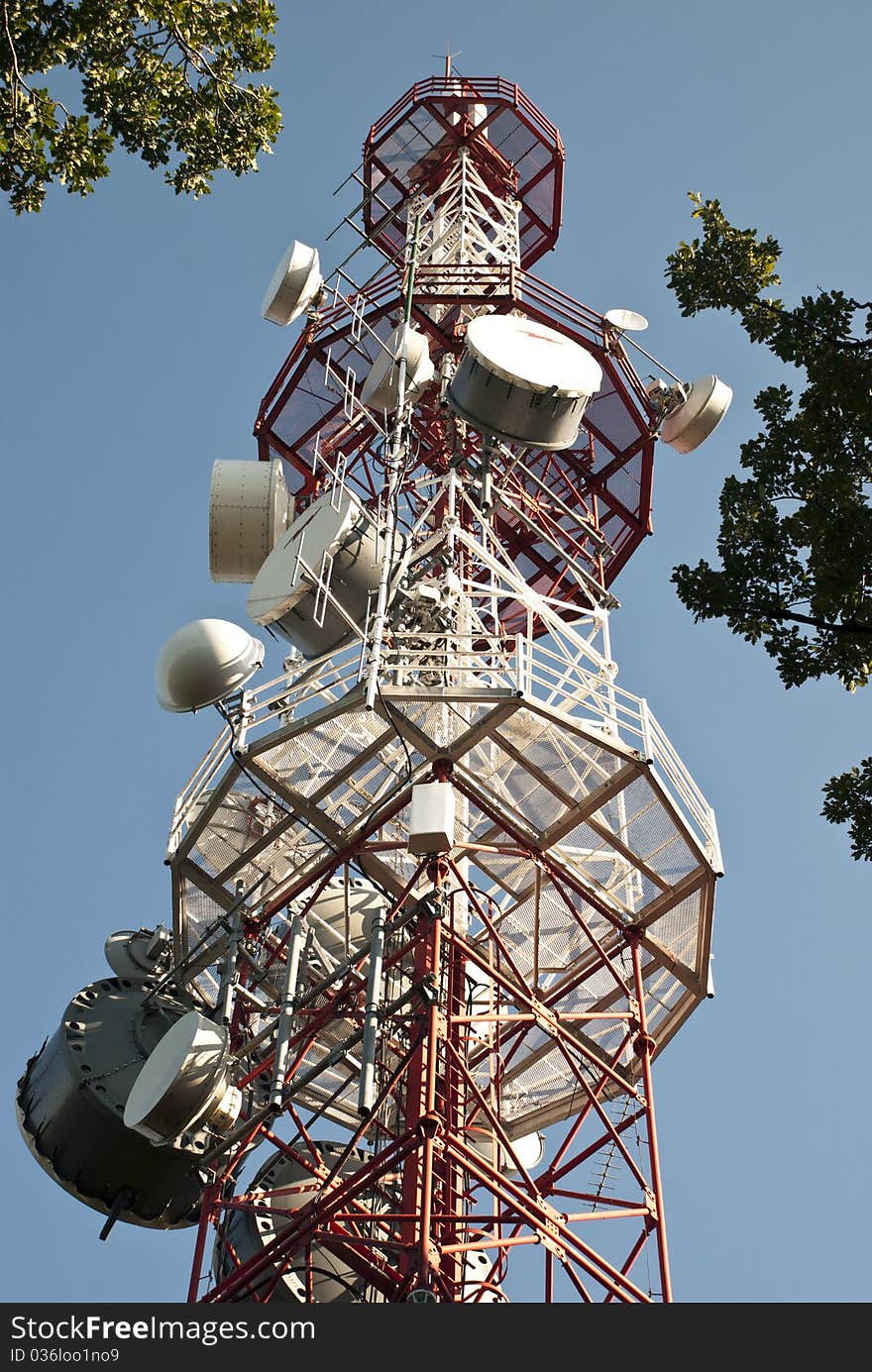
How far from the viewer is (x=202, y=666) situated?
21641 millimetres

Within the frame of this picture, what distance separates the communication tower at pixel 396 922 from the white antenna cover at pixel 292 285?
314 cm

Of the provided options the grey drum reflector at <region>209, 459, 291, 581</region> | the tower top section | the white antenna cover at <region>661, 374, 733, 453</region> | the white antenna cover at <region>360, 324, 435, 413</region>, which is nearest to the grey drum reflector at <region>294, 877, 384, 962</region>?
the grey drum reflector at <region>209, 459, 291, 581</region>

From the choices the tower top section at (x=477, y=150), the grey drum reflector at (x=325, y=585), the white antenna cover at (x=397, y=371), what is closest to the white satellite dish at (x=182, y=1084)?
the grey drum reflector at (x=325, y=585)

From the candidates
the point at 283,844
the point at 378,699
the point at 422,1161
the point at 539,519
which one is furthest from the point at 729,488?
the point at 539,519

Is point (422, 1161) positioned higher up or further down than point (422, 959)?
further down

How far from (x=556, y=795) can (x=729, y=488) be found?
24.2 feet

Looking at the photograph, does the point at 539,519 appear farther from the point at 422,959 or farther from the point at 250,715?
the point at 422,959

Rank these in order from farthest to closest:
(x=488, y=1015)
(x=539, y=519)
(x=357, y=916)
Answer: (x=539, y=519), (x=357, y=916), (x=488, y=1015)

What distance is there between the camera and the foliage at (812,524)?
14500 millimetres

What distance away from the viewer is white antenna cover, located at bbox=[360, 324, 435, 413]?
27.1 metres

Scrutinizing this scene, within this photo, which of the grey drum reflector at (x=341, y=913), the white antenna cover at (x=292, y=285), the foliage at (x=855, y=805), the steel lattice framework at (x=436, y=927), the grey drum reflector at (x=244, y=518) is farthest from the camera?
the white antenna cover at (x=292, y=285)

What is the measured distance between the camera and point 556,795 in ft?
73.0

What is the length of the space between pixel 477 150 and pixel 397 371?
1010 cm

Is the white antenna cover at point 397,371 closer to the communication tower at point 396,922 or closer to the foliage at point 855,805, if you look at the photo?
the communication tower at point 396,922
